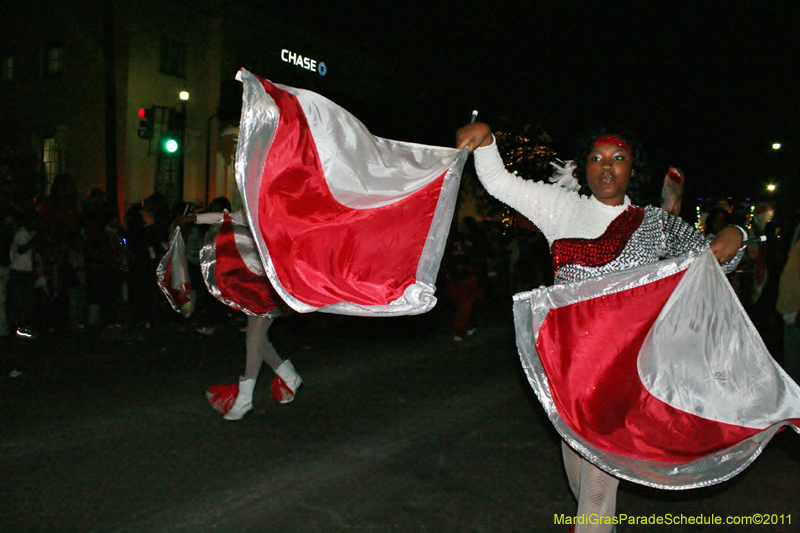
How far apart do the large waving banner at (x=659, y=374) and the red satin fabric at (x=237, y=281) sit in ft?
8.92

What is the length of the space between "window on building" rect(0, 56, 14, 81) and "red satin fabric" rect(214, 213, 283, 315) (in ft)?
74.0

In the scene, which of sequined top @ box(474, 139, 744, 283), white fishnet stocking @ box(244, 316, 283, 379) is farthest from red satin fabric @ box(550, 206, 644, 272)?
white fishnet stocking @ box(244, 316, 283, 379)

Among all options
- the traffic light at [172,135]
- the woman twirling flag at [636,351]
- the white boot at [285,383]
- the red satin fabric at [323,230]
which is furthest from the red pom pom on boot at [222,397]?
the traffic light at [172,135]

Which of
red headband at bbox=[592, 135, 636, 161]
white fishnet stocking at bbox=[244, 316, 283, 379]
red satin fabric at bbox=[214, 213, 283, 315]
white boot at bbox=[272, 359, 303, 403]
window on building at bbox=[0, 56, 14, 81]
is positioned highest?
Answer: window on building at bbox=[0, 56, 14, 81]

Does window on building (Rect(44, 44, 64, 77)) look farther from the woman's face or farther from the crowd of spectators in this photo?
the woman's face

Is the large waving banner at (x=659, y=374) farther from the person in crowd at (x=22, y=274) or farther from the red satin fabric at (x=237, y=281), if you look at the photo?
the person in crowd at (x=22, y=274)

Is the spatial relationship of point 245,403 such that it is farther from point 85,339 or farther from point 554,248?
point 85,339

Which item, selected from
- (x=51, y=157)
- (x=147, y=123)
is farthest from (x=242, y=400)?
(x=51, y=157)

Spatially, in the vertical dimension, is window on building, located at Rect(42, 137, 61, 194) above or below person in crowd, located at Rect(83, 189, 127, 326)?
above

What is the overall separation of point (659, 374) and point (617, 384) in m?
0.17

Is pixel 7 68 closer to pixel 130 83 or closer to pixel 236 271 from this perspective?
pixel 130 83

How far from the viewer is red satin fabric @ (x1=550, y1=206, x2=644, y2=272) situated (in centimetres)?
287

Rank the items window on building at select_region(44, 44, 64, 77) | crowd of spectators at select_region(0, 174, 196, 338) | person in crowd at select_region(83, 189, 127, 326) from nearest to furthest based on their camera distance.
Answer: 1. crowd of spectators at select_region(0, 174, 196, 338)
2. person in crowd at select_region(83, 189, 127, 326)
3. window on building at select_region(44, 44, 64, 77)

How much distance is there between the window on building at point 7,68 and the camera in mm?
23641
